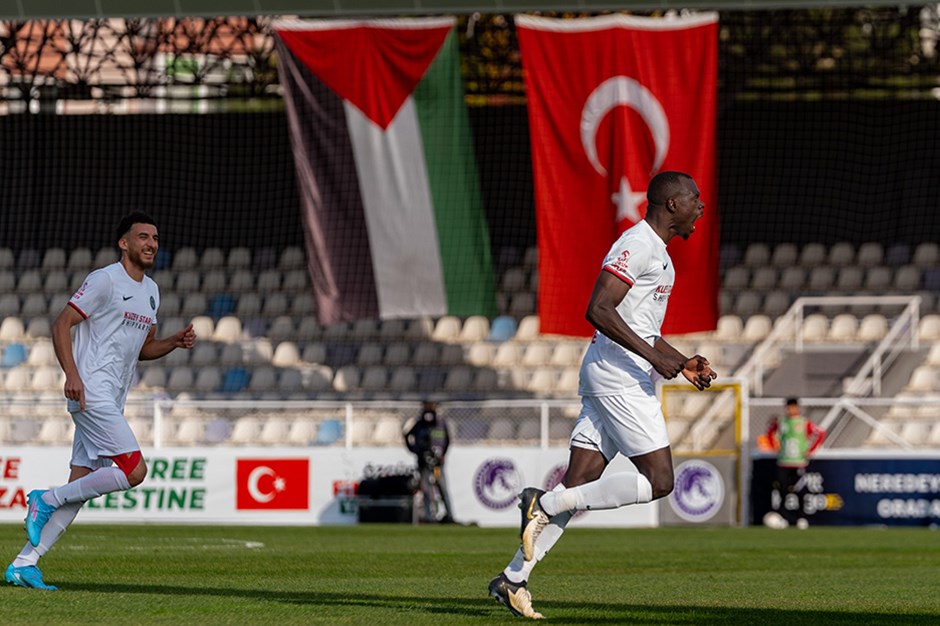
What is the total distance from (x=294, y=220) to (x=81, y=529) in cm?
1413

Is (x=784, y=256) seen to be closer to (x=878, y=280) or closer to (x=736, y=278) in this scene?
(x=736, y=278)

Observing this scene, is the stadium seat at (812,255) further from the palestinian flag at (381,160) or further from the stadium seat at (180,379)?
the stadium seat at (180,379)

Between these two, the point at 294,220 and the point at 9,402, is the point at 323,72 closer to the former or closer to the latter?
the point at 9,402

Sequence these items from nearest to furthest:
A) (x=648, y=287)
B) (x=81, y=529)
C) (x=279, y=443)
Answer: (x=648, y=287) → (x=81, y=529) → (x=279, y=443)

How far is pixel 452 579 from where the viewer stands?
423 inches

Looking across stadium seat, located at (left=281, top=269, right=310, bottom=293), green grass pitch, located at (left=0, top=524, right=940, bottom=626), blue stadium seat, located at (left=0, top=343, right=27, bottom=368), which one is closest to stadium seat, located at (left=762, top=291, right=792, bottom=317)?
stadium seat, located at (left=281, top=269, right=310, bottom=293)

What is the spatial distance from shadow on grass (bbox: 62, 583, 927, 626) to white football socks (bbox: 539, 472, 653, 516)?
52 centimetres

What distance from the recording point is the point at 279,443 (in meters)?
24.8

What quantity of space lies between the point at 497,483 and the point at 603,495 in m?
15.2

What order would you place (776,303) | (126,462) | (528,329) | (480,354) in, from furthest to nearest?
(528,329) → (776,303) → (480,354) → (126,462)

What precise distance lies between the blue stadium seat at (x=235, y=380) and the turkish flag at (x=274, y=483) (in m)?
5.60

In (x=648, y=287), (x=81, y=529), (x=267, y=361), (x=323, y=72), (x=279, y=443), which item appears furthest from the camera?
(x=267, y=361)

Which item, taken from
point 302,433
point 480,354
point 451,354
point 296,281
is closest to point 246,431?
point 302,433

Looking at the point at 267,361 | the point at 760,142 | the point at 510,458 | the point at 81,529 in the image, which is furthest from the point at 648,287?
the point at 760,142
